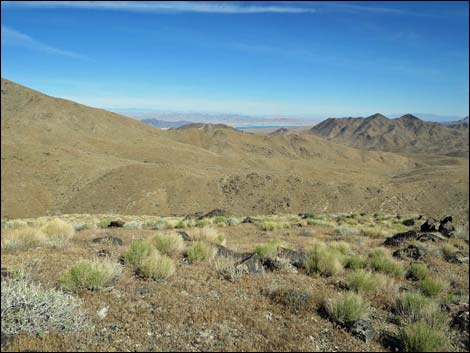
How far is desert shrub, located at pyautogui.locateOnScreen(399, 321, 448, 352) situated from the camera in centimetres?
501

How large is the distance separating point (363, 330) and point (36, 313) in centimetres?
491

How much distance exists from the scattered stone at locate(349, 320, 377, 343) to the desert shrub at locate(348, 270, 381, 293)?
175cm

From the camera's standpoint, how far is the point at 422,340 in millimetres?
5039

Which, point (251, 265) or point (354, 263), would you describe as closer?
point (251, 265)

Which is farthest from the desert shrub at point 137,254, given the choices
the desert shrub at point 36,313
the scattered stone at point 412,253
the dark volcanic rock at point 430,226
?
the dark volcanic rock at point 430,226

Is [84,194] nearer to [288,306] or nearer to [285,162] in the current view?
[288,306]

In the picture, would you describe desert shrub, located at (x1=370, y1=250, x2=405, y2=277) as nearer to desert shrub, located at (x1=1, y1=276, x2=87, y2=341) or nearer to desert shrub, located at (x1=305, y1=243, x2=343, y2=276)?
desert shrub, located at (x1=305, y1=243, x2=343, y2=276)

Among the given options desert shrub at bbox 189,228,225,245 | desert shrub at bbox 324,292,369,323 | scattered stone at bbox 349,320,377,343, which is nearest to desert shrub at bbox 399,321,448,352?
scattered stone at bbox 349,320,377,343

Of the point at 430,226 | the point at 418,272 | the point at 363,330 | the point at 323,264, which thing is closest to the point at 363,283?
the point at 323,264

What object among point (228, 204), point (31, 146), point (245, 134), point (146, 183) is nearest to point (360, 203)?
point (228, 204)

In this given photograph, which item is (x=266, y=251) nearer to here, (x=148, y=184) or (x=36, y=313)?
(x=36, y=313)

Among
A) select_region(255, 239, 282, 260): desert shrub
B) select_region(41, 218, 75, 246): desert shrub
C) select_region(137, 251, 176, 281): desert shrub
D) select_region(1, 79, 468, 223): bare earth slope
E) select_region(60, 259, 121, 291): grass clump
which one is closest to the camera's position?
select_region(60, 259, 121, 291): grass clump

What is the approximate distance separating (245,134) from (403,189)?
3227 inches

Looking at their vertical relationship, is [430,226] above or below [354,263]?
below
